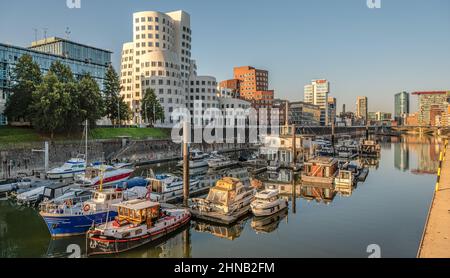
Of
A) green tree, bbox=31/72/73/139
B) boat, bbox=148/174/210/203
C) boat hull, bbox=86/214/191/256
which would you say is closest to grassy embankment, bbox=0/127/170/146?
green tree, bbox=31/72/73/139

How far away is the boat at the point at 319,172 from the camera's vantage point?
50.5 metres

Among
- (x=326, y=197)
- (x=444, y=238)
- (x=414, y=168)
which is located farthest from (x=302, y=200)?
(x=414, y=168)

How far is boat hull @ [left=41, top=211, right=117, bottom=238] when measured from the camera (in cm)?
2600

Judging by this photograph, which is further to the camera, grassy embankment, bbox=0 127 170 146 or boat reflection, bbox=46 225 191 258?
grassy embankment, bbox=0 127 170 146

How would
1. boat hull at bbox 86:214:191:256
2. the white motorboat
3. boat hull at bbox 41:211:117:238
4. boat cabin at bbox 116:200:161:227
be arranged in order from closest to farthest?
boat hull at bbox 86:214:191:256 → boat cabin at bbox 116:200:161:227 → boat hull at bbox 41:211:117:238 → the white motorboat

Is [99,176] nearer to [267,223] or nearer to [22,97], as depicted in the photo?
[267,223]

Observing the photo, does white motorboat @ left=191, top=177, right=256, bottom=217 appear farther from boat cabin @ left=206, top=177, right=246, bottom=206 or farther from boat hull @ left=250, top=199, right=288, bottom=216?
boat hull @ left=250, top=199, right=288, bottom=216

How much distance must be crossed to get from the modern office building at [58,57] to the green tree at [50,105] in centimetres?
2484

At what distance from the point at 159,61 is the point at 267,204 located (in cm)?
9259

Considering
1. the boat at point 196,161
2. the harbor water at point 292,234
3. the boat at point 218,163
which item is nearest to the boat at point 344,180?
the harbor water at point 292,234

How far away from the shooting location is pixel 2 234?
2748 cm

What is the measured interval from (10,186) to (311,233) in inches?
1443
